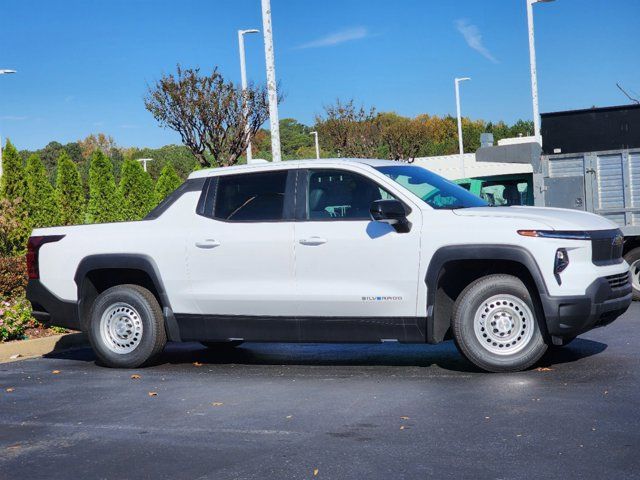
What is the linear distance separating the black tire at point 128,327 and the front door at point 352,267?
164 cm

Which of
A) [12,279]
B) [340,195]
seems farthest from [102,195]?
[340,195]

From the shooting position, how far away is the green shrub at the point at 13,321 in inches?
475

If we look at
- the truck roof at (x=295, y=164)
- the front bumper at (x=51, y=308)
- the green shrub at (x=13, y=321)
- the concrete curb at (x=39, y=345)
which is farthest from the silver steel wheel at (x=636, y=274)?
the green shrub at (x=13, y=321)

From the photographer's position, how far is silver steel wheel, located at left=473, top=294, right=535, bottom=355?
28.1 ft

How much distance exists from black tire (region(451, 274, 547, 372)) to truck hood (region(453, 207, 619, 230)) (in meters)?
0.54

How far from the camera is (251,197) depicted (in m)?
9.60

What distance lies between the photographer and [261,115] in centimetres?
2652

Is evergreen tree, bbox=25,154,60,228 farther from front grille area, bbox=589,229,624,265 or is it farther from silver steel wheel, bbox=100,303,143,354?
front grille area, bbox=589,229,624,265

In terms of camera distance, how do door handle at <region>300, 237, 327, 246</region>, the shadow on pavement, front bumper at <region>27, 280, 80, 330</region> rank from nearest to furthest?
1. door handle at <region>300, 237, 327, 246</region>
2. the shadow on pavement
3. front bumper at <region>27, 280, 80, 330</region>

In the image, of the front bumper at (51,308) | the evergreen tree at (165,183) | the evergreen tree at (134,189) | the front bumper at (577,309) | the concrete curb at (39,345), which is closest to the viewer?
the front bumper at (577,309)

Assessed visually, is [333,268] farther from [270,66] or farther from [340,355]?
[270,66]

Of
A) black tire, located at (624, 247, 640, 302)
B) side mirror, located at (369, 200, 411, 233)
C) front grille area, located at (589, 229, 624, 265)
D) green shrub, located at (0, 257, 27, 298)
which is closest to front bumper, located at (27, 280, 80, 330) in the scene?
side mirror, located at (369, 200, 411, 233)

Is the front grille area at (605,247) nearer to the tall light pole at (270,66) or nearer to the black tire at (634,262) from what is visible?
the black tire at (634,262)

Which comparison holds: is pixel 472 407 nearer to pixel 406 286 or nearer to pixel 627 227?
pixel 406 286
